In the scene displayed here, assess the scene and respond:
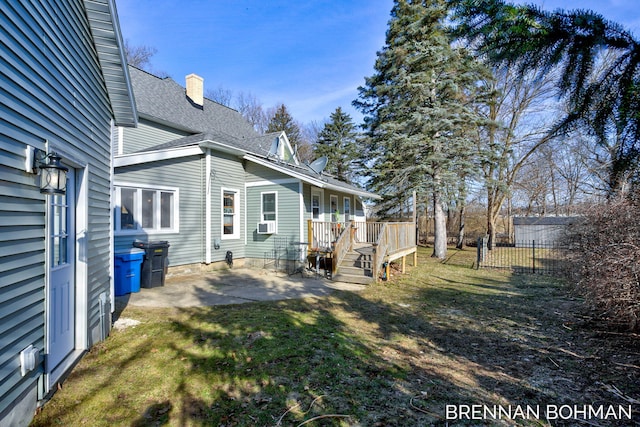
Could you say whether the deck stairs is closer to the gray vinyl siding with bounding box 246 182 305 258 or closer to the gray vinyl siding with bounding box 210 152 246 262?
the gray vinyl siding with bounding box 246 182 305 258

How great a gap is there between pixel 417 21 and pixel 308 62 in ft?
21.0

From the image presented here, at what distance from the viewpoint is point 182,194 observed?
9688 millimetres

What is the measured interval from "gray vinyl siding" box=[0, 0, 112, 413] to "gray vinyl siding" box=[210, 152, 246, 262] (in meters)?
6.24

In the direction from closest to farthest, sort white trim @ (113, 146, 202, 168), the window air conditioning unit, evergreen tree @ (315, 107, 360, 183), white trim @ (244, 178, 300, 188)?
1. white trim @ (113, 146, 202, 168)
2. white trim @ (244, 178, 300, 188)
3. the window air conditioning unit
4. evergreen tree @ (315, 107, 360, 183)

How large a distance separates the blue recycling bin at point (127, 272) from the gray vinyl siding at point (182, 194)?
1.01 m

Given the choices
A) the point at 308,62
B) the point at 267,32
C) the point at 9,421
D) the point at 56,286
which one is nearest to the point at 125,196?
the point at 56,286

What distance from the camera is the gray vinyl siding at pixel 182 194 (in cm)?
862

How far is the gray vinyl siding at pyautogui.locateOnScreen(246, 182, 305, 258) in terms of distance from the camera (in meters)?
10.7

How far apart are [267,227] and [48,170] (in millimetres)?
8005

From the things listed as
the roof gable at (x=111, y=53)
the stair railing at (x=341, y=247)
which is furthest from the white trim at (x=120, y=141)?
the stair railing at (x=341, y=247)

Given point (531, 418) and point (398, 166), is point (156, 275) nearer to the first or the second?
point (531, 418)

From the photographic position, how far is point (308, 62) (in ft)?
59.5

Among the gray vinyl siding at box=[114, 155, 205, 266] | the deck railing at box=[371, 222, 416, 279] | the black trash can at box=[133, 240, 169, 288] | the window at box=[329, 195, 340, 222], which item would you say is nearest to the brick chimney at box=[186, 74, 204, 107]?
the gray vinyl siding at box=[114, 155, 205, 266]

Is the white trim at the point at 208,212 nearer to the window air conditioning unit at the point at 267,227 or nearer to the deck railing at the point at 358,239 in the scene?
the window air conditioning unit at the point at 267,227
